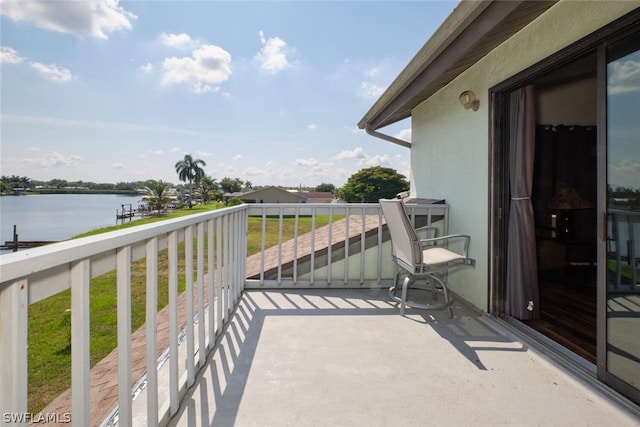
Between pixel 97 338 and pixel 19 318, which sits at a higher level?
pixel 19 318

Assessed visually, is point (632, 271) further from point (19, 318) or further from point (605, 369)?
point (19, 318)

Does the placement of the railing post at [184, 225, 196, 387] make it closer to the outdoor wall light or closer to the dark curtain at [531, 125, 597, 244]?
the outdoor wall light

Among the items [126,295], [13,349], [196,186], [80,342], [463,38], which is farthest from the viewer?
[196,186]

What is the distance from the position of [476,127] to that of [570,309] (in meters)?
1.98

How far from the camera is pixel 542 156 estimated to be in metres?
4.48

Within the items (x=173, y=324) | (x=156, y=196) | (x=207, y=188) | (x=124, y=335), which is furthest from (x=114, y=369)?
(x=207, y=188)

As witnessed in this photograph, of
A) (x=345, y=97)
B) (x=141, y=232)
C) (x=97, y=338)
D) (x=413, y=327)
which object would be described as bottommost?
(x=97, y=338)

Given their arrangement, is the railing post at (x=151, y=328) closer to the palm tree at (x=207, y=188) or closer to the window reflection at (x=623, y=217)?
the window reflection at (x=623, y=217)

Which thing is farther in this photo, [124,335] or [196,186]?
[196,186]

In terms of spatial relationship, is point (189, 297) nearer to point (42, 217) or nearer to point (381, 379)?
point (381, 379)

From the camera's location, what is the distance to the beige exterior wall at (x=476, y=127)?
2.08m

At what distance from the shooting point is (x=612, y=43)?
5.84 ft

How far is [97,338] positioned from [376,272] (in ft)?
9.87

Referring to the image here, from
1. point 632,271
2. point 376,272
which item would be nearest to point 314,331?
point 376,272
